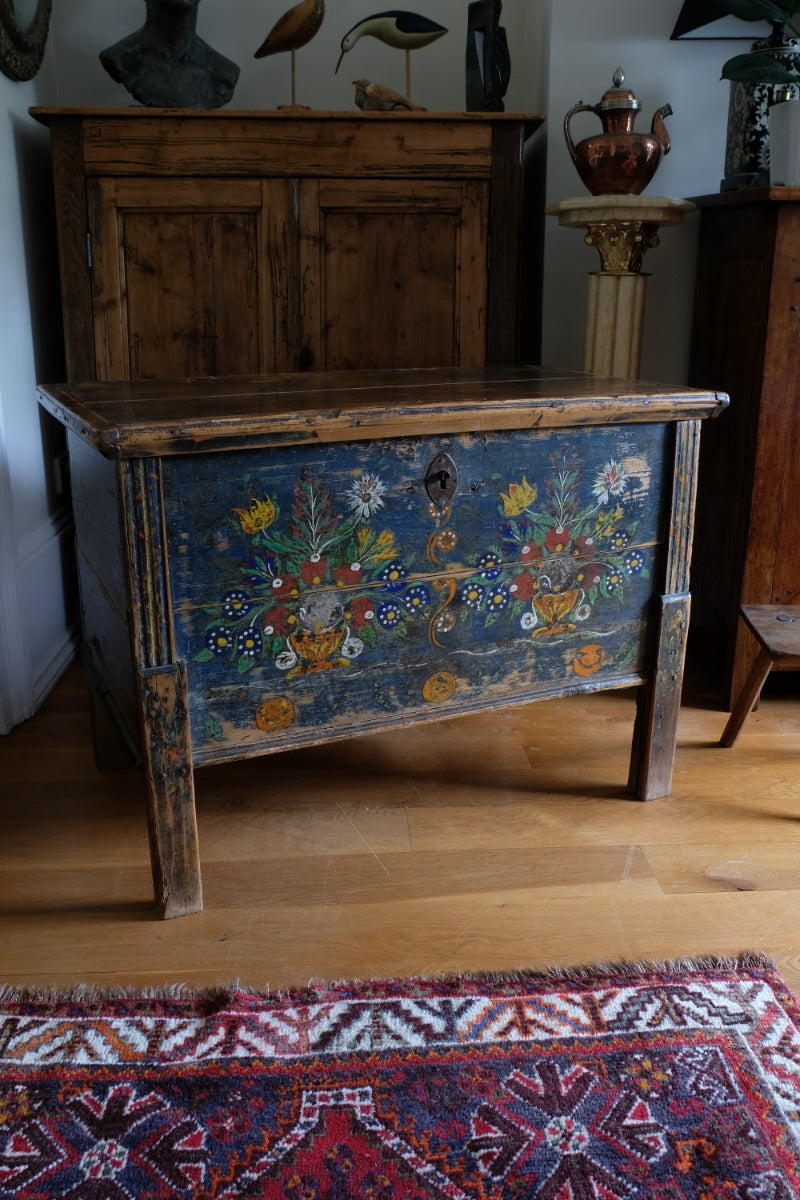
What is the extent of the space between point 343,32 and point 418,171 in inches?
26.3

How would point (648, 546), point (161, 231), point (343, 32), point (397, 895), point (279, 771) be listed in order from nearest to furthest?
point (397, 895)
point (648, 546)
point (279, 771)
point (161, 231)
point (343, 32)

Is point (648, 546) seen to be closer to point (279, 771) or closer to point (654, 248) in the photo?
point (279, 771)

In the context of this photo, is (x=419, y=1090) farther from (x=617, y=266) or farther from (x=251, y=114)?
(x=251, y=114)

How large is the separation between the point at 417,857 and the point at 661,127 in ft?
5.84

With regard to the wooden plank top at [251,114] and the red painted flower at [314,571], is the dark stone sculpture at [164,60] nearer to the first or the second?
the wooden plank top at [251,114]

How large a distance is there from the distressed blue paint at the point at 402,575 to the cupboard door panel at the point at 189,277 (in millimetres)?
1030

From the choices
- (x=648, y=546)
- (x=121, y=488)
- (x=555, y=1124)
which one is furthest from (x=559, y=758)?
(x=121, y=488)

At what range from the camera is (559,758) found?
217 centimetres

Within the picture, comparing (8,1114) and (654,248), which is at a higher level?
(654,248)

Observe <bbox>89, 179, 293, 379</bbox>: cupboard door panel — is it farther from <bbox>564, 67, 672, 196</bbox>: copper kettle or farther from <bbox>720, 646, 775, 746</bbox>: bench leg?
<bbox>720, 646, 775, 746</bbox>: bench leg

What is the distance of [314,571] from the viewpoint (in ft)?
5.23

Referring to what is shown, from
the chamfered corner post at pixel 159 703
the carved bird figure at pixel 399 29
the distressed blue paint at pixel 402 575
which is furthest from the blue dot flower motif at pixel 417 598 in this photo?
the carved bird figure at pixel 399 29

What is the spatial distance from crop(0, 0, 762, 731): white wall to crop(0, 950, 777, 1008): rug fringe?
3.18ft

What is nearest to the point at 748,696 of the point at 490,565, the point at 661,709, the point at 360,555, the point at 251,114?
the point at 661,709
